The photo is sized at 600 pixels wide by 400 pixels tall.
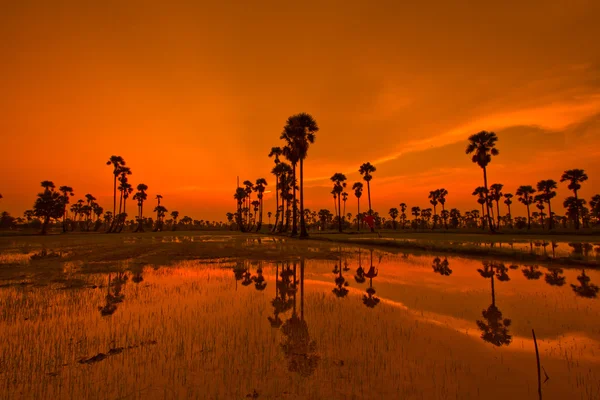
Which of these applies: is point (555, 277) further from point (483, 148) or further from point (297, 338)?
point (483, 148)

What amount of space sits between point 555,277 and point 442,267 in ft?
19.7

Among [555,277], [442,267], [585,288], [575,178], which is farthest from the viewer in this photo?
[575,178]

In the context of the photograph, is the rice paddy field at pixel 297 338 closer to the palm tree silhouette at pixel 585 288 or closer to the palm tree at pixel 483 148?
the palm tree silhouette at pixel 585 288

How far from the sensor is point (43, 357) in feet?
22.1

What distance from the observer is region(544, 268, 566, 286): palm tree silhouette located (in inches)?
595

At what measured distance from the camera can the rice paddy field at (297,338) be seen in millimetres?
5555

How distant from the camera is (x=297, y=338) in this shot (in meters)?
8.01

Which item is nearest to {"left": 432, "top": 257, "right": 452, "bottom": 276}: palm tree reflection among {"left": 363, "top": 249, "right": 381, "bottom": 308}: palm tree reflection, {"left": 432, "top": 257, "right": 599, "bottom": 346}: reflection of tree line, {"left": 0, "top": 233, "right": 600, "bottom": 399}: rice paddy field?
{"left": 432, "top": 257, "right": 599, "bottom": 346}: reflection of tree line

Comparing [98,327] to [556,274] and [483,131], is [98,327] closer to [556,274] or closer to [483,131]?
[556,274]

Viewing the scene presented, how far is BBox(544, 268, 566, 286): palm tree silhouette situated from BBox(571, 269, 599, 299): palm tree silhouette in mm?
656

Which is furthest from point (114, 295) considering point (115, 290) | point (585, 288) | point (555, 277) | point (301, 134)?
point (301, 134)

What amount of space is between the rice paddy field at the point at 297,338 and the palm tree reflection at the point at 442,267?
A: 2.79 m

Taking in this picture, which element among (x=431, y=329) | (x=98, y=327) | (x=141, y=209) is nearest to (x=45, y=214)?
(x=141, y=209)

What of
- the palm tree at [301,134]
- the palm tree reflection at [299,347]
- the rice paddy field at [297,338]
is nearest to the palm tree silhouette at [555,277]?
the rice paddy field at [297,338]
